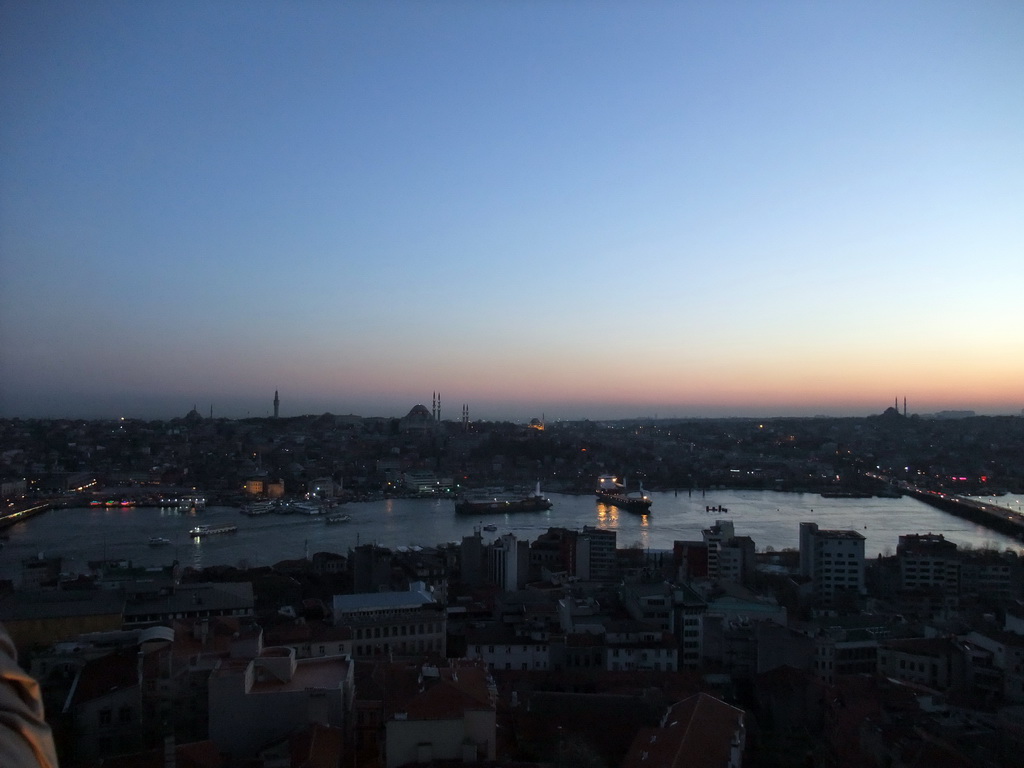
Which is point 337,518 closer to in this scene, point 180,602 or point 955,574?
point 180,602

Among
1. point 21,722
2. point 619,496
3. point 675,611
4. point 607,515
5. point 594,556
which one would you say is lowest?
point 607,515

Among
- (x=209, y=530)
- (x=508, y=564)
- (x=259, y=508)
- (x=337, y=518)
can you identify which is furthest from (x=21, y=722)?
(x=259, y=508)

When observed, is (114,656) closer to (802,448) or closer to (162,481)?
(162,481)

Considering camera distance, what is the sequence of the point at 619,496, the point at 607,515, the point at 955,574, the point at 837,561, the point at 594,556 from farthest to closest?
the point at 619,496
the point at 607,515
the point at 594,556
the point at 955,574
the point at 837,561

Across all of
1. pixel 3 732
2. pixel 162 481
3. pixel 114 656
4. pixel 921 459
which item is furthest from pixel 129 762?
pixel 921 459

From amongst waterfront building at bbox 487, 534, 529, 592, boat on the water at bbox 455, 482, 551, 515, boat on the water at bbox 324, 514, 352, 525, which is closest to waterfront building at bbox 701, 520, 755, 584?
waterfront building at bbox 487, 534, 529, 592

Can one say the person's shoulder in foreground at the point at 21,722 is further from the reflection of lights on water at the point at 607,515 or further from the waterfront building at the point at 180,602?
the reflection of lights on water at the point at 607,515

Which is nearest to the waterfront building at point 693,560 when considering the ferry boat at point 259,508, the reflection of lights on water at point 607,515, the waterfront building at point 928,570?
the waterfront building at point 928,570
